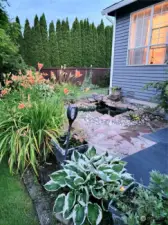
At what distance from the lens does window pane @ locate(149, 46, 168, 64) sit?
15.3 feet

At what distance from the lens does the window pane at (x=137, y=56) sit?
5.28m

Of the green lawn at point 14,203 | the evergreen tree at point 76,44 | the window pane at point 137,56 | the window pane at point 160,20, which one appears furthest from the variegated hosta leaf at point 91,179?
the evergreen tree at point 76,44

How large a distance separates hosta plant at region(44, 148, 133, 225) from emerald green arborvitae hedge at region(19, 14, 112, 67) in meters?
9.87

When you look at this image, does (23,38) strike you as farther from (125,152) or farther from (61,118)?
(125,152)

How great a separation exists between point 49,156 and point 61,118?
55 cm

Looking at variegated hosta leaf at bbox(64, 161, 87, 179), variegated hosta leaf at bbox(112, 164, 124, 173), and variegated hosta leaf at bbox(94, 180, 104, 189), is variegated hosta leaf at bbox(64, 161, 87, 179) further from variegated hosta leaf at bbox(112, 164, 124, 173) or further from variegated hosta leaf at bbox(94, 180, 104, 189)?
variegated hosta leaf at bbox(112, 164, 124, 173)

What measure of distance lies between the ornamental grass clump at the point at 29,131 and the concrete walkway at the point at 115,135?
17.2 inches

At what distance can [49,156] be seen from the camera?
226 centimetres

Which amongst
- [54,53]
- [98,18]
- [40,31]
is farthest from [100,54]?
[40,31]

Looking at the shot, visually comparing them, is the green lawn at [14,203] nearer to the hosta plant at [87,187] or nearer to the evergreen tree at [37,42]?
the hosta plant at [87,187]

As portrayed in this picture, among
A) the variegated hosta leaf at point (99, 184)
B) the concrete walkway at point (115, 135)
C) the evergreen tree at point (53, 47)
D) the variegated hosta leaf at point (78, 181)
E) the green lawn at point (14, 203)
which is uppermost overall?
the evergreen tree at point (53, 47)

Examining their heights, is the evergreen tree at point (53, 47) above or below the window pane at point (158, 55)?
above

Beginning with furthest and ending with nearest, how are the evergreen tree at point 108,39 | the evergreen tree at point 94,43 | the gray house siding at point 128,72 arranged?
the evergreen tree at point 108,39 → the evergreen tree at point 94,43 → the gray house siding at point 128,72

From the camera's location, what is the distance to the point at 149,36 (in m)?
5.02
